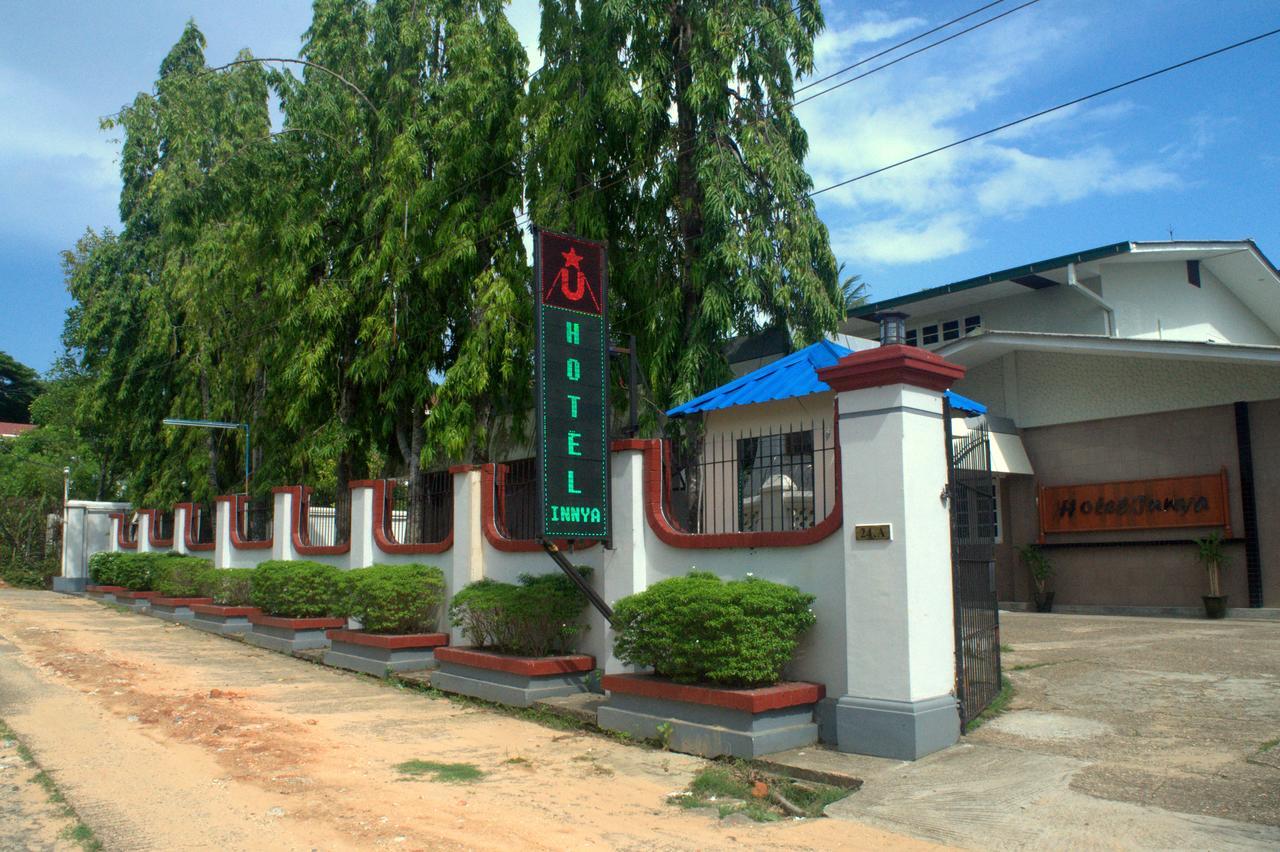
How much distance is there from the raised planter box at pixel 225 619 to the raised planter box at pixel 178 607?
72 cm

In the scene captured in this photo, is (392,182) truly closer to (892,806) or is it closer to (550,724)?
(550,724)

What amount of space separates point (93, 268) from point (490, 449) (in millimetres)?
17648

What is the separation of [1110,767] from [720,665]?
2.93 meters

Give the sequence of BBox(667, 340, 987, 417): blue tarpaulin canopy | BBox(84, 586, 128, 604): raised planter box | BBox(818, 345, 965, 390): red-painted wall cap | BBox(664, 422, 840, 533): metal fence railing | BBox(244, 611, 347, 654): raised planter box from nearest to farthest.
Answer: BBox(818, 345, 965, 390): red-painted wall cap → BBox(664, 422, 840, 533): metal fence railing → BBox(667, 340, 987, 417): blue tarpaulin canopy → BBox(244, 611, 347, 654): raised planter box → BBox(84, 586, 128, 604): raised planter box

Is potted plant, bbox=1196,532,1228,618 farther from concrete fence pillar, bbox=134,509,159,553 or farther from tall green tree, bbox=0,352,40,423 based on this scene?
tall green tree, bbox=0,352,40,423

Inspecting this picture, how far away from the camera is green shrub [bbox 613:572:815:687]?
8.23m

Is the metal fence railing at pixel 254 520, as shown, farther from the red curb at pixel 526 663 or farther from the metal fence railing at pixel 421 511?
the red curb at pixel 526 663

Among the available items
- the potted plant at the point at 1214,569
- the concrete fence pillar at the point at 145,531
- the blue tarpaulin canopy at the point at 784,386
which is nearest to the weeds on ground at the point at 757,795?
the blue tarpaulin canopy at the point at 784,386

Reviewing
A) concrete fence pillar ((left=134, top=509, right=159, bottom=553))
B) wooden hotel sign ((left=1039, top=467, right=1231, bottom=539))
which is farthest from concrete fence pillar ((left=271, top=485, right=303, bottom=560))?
wooden hotel sign ((left=1039, top=467, right=1231, bottom=539))

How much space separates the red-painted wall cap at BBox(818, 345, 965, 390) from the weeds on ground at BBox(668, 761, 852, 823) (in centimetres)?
316

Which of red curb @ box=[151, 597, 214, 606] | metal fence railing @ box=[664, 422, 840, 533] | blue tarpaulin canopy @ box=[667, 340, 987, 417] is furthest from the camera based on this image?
red curb @ box=[151, 597, 214, 606]

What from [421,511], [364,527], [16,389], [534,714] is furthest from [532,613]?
[16,389]

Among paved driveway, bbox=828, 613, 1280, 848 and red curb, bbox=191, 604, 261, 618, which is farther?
red curb, bbox=191, 604, 261, 618

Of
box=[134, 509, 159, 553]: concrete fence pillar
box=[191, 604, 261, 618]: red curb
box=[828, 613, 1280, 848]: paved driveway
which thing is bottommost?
box=[828, 613, 1280, 848]: paved driveway
